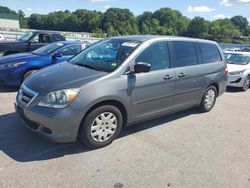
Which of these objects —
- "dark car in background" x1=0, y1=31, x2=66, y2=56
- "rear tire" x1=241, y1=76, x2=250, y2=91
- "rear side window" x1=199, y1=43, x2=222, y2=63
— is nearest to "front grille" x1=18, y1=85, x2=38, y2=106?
"rear side window" x1=199, y1=43, x2=222, y2=63

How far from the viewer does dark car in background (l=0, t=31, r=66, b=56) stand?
10.3 metres

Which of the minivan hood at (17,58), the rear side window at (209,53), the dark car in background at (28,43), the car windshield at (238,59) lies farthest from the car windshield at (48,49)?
the car windshield at (238,59)

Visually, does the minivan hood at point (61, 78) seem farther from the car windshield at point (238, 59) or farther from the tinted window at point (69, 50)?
the car windshield at point (238, 59)

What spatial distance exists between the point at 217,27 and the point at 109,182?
9210 centimetres

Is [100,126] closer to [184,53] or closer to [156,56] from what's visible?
[156,56]

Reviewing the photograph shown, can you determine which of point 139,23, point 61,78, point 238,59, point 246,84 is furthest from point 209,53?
point 139,23

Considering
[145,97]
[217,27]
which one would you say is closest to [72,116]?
[145,97]

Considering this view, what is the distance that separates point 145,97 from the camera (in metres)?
4.27

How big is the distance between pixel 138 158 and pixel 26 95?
1.85m

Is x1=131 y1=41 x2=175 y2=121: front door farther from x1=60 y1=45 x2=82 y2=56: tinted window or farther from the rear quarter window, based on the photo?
the rear quarter window

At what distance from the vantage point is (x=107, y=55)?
14.9 ft

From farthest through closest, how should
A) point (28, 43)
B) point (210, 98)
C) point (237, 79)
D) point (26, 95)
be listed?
point (28, 43)
point (237, 79)
point (210, 98)
point (26, 95)

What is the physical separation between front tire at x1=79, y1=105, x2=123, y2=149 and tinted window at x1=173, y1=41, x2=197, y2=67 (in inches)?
65.0

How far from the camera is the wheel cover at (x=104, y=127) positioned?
379 centimetres
